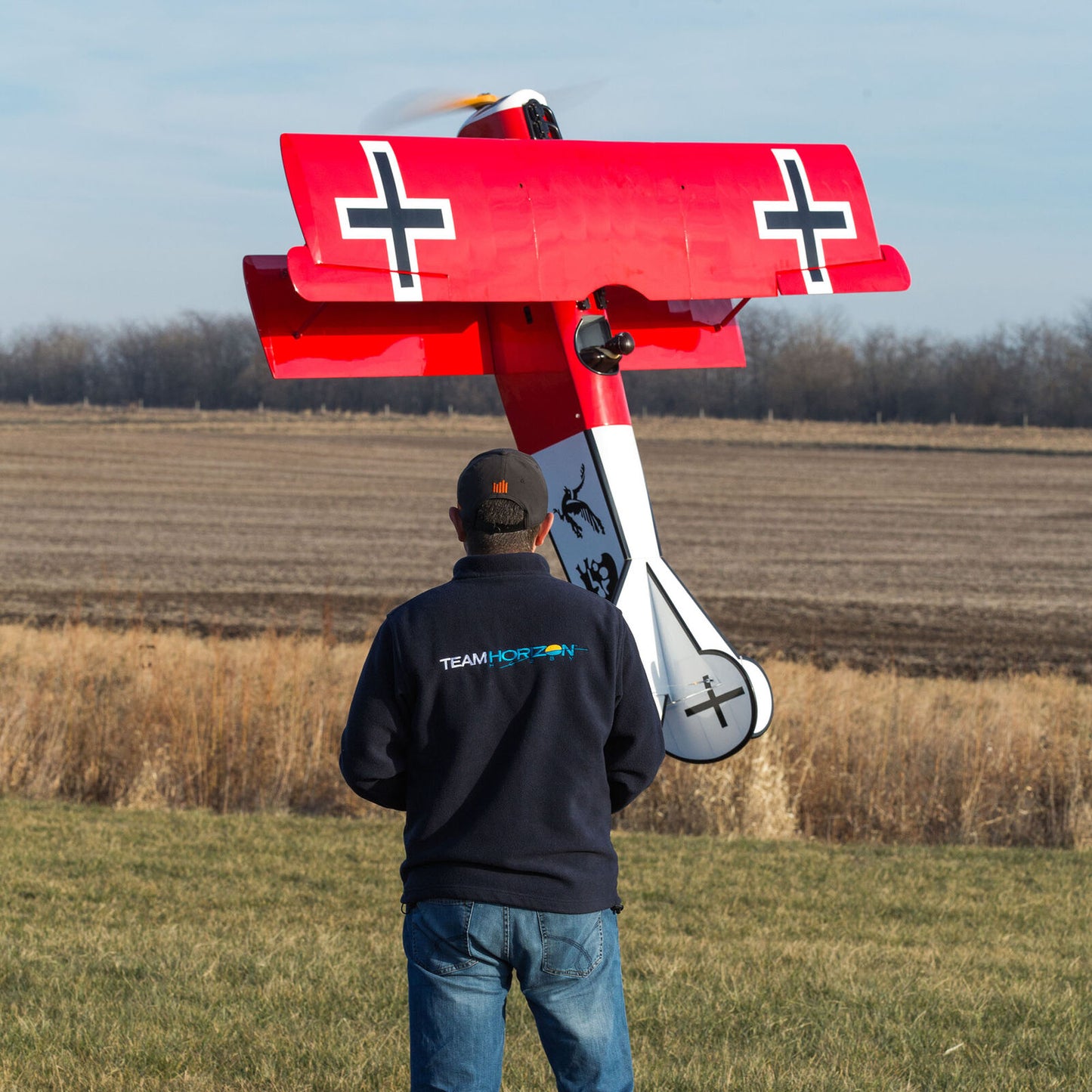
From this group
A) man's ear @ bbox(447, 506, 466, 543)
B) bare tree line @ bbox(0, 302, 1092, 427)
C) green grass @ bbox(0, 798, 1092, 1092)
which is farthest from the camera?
bare tree line @ bbox(0, 302, 1092, 427)

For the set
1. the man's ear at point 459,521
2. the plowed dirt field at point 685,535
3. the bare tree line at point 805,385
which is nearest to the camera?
the man's ear at point 459,521

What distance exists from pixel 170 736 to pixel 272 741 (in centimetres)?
87

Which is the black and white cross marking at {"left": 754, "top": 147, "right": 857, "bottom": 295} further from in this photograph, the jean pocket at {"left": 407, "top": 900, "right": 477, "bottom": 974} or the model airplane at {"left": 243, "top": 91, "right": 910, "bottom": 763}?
the jean pocket at {"left": 407, "top": 900, "right": 477, "bottom": 974}

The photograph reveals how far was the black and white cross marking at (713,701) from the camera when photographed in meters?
3.66

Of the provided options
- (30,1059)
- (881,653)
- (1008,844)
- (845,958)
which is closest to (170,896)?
(30,1059)

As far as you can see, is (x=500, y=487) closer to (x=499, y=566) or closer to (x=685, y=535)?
(x=499, y=566)

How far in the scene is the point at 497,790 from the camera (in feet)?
9.27

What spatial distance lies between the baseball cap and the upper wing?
76 cm

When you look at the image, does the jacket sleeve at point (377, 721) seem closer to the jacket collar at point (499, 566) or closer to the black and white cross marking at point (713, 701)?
the jacket collar at point (499, 566)

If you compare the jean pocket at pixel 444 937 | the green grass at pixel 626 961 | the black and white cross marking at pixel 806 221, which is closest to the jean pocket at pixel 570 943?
the jean pocket at pixel 444 937

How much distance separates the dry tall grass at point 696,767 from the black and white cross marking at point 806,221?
23.6 feet

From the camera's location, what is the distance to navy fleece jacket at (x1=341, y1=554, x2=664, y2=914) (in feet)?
9.23

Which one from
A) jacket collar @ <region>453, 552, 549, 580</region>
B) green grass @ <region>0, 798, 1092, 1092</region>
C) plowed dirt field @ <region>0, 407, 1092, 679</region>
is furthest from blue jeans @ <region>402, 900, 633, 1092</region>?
plowed dirt field @ <region>0, 407, 1092, 679</region>

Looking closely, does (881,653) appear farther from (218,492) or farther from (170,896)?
(218,492)
